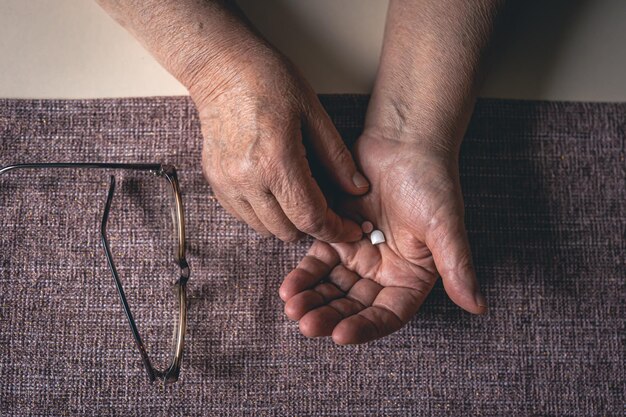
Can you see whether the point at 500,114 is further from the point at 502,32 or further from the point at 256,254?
the point at 256,254

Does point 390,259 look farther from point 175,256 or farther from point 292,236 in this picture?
point 175,256

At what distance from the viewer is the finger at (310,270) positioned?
0.70 m

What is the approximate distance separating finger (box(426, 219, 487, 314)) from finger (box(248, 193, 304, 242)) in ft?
0.69

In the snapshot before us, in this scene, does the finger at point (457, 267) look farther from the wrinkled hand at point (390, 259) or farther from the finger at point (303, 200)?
the finger at point (303, 200)

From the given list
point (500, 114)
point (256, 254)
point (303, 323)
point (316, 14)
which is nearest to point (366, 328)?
point (303, 323)

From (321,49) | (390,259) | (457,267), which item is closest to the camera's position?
(457,267)

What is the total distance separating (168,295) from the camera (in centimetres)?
78

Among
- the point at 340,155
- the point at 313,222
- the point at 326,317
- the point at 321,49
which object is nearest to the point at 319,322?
the point at 326,317

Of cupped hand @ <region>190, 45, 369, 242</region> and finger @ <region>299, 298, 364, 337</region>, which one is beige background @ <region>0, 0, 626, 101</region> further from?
finger @ <region>299, 298, 364, 337</region>

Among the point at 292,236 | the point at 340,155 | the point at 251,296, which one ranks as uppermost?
the point at 340,155

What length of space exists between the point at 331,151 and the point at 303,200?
9 cm

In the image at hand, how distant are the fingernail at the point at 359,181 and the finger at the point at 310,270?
0.10 metres

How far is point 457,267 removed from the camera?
0.63 meters

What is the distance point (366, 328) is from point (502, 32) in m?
0.53
